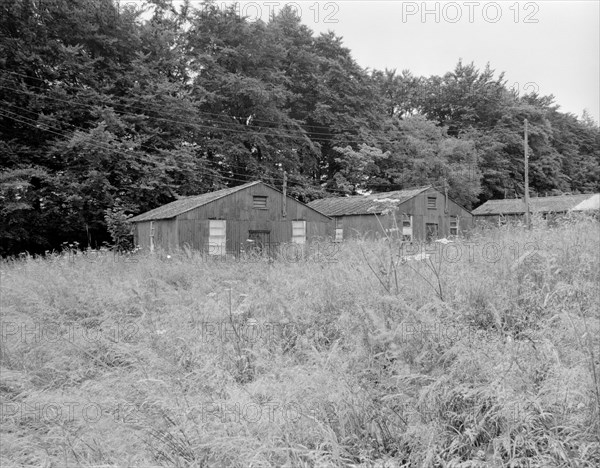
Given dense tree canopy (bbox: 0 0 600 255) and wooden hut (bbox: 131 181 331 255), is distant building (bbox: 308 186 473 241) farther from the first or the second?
dense tree canopy (bbox: 0 0 600 255)

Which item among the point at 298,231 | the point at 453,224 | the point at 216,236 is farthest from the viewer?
the point at 453,224

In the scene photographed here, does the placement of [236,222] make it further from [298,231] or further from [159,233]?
[159,233]

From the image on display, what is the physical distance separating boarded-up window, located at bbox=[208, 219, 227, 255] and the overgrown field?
13021 millimetres

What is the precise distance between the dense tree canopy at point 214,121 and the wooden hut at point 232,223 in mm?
5333

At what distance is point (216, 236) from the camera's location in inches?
800

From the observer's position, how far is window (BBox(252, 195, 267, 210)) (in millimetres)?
21547

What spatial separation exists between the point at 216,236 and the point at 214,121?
16.4 m

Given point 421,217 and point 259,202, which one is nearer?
point 259,202

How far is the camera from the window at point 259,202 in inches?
848

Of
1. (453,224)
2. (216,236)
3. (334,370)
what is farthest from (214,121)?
(334,370)

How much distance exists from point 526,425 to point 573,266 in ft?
10.1

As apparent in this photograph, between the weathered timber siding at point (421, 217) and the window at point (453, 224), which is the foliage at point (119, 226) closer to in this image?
the weathered timber siding at point (421, 217)

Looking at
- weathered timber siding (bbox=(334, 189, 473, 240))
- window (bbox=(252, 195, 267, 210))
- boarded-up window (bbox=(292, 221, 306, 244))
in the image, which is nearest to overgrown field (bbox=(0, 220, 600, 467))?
window (bbox=(252, 195, 267, 210))

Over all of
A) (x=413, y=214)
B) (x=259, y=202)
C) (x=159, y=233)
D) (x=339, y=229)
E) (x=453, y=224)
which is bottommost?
(x=159, y=233)
